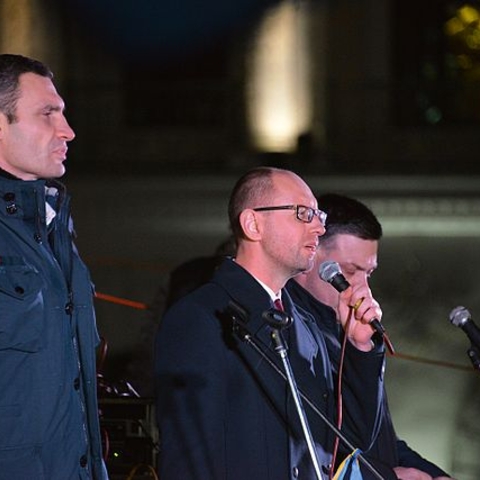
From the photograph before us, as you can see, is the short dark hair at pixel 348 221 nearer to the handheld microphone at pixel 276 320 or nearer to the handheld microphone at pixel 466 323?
the handheld microphone at pixel 466 323

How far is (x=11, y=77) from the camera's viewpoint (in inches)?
153

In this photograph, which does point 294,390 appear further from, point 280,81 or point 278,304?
point 280,81

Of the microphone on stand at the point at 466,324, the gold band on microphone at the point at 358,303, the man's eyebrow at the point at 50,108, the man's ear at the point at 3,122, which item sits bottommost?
the microphone on stand at the point at 466,324

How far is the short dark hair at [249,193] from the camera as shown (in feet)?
14.2

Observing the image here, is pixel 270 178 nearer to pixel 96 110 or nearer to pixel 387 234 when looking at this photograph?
pixel 387 234

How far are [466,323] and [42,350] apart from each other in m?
1.17

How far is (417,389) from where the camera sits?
398 inches

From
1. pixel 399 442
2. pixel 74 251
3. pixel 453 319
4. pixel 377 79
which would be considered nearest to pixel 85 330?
pixel 74 251

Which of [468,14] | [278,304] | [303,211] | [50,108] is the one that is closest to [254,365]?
[278,304]

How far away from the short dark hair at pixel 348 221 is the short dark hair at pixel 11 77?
135 centimetres

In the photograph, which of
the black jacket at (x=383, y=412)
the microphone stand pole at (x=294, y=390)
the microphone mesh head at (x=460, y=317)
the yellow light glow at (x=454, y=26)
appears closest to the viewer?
the microphone stand pole at (x=294, y=390)

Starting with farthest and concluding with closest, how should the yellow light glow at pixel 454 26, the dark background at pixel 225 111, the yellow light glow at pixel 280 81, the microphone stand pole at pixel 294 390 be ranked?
the yellow light glow at pixel 280 81, the yellow light glow at pixel 454 26, the dark background at pixel 225 111, the microphone stand pole at pixel 294 390

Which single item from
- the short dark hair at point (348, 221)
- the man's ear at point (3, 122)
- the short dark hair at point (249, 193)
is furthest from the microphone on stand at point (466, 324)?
the man's ear at point (3, 122)

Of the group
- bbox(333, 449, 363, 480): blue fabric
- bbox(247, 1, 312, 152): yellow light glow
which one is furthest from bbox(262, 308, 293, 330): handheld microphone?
bbox(247, 1, 312, 152): yellow light glow
